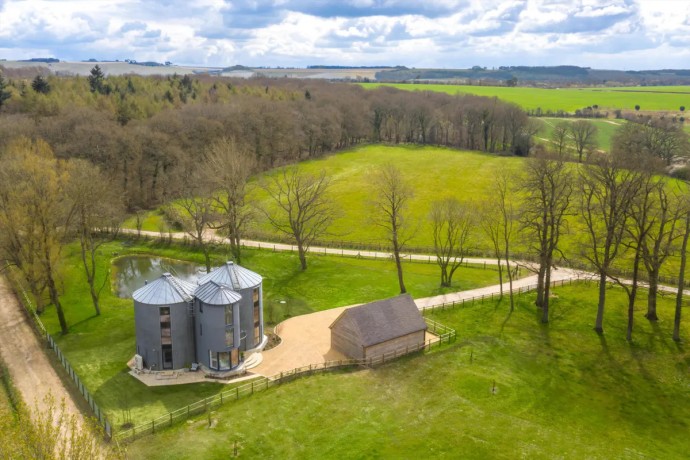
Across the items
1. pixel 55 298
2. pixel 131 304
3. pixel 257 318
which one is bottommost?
pixel 131 304

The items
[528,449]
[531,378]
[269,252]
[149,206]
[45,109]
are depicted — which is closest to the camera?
[528,449]

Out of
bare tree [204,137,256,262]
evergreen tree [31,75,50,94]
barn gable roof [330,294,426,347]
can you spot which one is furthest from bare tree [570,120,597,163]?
evergreen tree [31,75,50,94]

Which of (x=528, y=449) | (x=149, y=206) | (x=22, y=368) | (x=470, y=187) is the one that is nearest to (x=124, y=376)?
(x=22, y=368)

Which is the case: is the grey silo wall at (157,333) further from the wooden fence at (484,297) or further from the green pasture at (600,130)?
the green pasture at (600,130)

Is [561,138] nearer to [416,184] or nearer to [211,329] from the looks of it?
[416,184]

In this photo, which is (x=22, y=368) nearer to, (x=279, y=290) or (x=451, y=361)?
(x=279, y=290)

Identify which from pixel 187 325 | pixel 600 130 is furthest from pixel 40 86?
pixel 600 130

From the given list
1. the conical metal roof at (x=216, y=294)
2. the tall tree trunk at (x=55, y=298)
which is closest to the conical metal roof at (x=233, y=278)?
the conical metal roof at (x=216, y=294)
